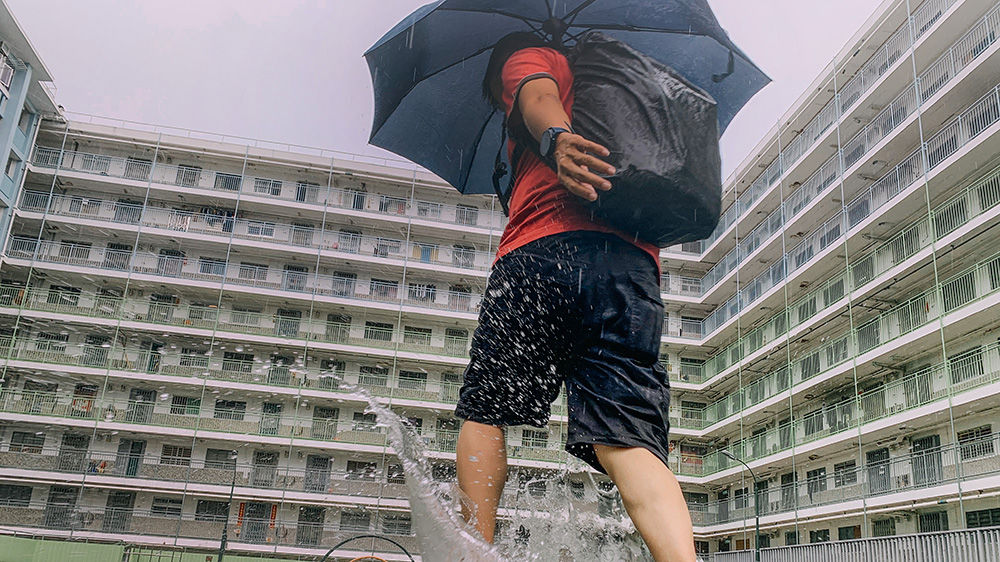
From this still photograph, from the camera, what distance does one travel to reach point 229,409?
2000cm

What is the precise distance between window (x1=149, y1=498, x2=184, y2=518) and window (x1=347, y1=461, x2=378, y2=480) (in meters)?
4.20

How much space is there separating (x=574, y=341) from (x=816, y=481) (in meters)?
17.0

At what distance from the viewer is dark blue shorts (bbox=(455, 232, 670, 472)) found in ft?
4.66

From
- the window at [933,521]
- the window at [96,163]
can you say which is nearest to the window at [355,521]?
the window at [933,521]

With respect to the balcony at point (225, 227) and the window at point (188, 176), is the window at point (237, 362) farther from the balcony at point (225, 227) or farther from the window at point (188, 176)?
the window at point (188, 176)

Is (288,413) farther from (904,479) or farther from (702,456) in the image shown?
(904,479)

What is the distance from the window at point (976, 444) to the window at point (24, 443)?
1946cm

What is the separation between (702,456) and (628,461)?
20.1 m

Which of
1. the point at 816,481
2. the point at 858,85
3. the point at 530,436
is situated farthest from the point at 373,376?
the point at 530,436

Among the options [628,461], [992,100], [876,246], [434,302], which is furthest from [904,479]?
[628,461]

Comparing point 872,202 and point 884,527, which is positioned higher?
point 872,202

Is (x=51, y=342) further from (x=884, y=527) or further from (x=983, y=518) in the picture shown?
(x=983, y=518)

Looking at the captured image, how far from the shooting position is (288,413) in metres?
19.6

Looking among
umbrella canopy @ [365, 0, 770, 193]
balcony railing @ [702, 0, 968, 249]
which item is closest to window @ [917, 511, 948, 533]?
balcony railing @ [702, 0, 968, 249]
